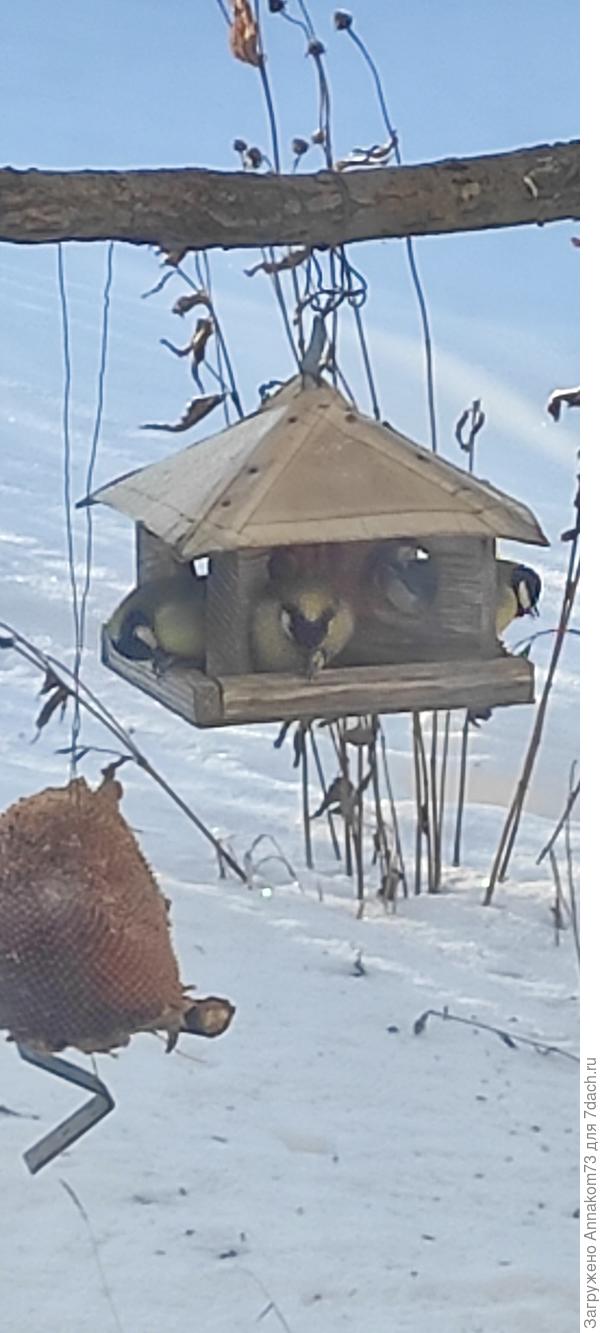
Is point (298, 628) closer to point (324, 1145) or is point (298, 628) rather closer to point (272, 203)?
point (272, 203)

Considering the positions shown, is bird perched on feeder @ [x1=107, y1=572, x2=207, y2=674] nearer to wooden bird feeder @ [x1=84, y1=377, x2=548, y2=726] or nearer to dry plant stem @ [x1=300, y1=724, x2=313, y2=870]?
wooden bird feeder @ [x1=84, y1=377, x2=548, y2=726]

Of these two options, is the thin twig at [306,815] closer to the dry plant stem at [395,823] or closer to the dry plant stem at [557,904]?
the dry plant stem at [395,823]

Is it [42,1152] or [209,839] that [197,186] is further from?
[209,839]

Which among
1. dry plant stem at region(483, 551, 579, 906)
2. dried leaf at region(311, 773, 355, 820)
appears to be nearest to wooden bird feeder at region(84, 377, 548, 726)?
dried leaf at region(311, 773, 355, 820)

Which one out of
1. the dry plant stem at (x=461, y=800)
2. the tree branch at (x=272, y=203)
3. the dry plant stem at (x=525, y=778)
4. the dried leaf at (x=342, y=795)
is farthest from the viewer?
the dry plant stem at (x=461, y=800)

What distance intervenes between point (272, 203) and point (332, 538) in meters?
0.11

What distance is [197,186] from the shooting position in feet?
1.81

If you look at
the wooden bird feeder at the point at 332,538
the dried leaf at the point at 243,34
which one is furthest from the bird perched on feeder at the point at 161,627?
the dried leaf at the point at 243,34

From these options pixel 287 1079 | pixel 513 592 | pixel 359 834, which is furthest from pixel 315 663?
pixel 359 834

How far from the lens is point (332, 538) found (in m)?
0.61

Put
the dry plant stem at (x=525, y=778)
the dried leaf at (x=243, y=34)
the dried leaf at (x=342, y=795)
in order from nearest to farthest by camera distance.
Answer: the dried leaf at (x=243, y=34) < the dried leaf at (x=342, y=795) < the dry plant stem at (x=525, y=778)

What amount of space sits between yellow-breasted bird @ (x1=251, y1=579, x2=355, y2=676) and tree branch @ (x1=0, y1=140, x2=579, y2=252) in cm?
13

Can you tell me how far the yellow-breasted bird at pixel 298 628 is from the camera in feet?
2.11

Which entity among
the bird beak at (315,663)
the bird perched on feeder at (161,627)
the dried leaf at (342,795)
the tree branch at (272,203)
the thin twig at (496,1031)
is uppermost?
the tree branch at (272,203)
